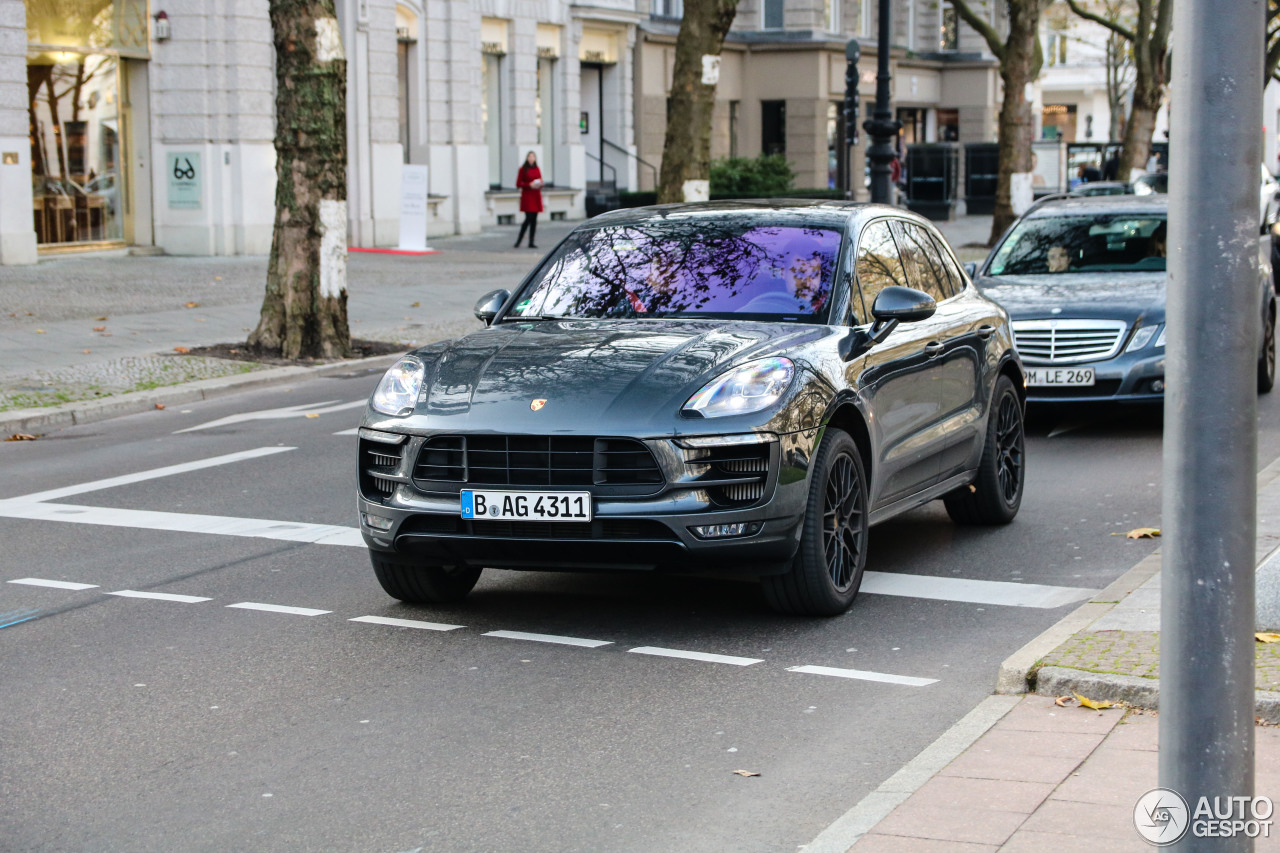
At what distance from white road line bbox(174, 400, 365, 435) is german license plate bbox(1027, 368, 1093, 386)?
5.31 metres

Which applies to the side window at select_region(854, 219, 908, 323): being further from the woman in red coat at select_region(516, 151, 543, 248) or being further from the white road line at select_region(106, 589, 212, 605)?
the woman in red coat at select_region(516, 151, 543, 248)

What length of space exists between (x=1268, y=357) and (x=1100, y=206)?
1870 millimetres

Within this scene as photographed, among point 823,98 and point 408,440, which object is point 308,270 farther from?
point 823,98

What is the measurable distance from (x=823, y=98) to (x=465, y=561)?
45647 millimetres

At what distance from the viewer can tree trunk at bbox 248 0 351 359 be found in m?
16.0

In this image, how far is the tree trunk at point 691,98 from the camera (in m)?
22.9

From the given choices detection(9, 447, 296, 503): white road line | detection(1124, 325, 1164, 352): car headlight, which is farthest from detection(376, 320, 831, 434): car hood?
detection(1124, 325, 1164, 352): car headlight

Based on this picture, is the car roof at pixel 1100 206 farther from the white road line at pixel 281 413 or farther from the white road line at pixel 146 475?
the white road line at pixel 146 475

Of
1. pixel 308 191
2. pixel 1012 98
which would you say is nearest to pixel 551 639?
pixel 308 191

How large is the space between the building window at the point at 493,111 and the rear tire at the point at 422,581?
3367 centimetres

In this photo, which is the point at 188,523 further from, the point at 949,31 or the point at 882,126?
the point at 949,31

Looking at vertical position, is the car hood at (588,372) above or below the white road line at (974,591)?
above

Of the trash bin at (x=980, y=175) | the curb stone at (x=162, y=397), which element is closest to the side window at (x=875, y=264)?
the curb stone at (x=162, y=397)

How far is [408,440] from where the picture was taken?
6.54 m
